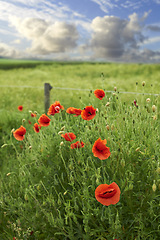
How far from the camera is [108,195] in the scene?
1.52 meters

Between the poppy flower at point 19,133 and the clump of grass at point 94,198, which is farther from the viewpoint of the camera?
the poppy flower at point 19,133

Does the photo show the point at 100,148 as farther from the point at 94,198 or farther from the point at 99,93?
the point at 99,93

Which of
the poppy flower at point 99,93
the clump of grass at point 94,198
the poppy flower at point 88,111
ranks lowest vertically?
the clump of grass at point 94,198

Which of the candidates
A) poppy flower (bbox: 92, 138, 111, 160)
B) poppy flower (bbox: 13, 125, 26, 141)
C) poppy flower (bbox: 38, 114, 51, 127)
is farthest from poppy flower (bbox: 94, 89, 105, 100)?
poppy flower (bbox: 13, 125, 26, 141)

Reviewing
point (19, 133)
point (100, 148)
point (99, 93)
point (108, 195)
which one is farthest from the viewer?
point (19, 133)

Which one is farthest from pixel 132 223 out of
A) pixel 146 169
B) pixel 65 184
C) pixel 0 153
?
pixel 0 153

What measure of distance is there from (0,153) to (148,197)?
297 cm

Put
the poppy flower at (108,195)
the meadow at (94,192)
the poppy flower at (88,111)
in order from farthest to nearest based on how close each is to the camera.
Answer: the poppy flower at (88,111) → the meadow at (94,192) → the poppy flower at (108,195)

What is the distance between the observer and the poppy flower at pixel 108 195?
150 cm

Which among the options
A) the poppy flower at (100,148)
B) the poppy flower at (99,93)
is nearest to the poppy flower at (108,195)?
the poppy flower at (100,148)

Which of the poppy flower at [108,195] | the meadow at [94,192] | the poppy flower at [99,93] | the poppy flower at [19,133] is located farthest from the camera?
the poppy flower at [19,133]

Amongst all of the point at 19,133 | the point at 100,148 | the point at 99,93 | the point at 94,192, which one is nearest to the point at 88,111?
the point at 99,93

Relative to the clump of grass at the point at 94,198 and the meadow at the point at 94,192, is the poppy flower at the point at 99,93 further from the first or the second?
the clump of grass at the point at 94,198

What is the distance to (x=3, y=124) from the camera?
5.11 metres
